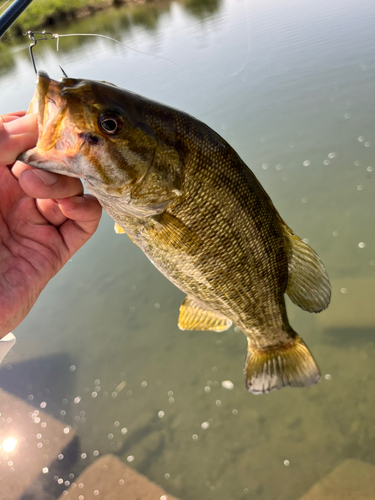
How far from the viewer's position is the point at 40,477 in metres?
3.55

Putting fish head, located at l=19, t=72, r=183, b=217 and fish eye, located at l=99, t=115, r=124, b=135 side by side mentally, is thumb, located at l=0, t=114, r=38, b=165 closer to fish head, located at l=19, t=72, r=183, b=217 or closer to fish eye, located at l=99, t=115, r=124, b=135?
fish head, located at l=19, t=72, r=183, b=217

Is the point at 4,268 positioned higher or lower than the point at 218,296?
higher

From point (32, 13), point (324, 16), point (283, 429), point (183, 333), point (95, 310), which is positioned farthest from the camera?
point (32, 13)

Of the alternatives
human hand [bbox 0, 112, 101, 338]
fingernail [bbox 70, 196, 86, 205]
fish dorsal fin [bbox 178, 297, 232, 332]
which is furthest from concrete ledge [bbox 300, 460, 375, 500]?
fingernail [bbox 70, 196, 86, 205]

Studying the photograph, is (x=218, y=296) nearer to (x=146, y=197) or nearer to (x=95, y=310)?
(x=146, y=197)

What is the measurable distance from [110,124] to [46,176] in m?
0.35

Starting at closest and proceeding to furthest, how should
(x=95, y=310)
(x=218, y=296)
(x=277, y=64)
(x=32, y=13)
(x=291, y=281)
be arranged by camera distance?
(x=218, y=296), (x=291, y=281), (x=95, y=310), (x=277, y=64), (x=32, y=13)

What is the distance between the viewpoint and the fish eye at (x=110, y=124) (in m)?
1.39

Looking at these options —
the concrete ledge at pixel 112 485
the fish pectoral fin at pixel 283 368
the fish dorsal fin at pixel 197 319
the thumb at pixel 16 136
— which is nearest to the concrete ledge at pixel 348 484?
the concrete ledge at pixel 112 485

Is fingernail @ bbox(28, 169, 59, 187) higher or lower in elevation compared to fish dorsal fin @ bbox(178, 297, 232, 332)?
higher

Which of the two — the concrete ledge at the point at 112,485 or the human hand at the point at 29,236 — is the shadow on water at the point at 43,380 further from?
the human hand at the point at 29,236

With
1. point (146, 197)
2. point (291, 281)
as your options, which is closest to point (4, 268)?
point (146, 197)

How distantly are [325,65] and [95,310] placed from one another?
8548mm

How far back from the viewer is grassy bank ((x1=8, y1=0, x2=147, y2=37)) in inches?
1011
